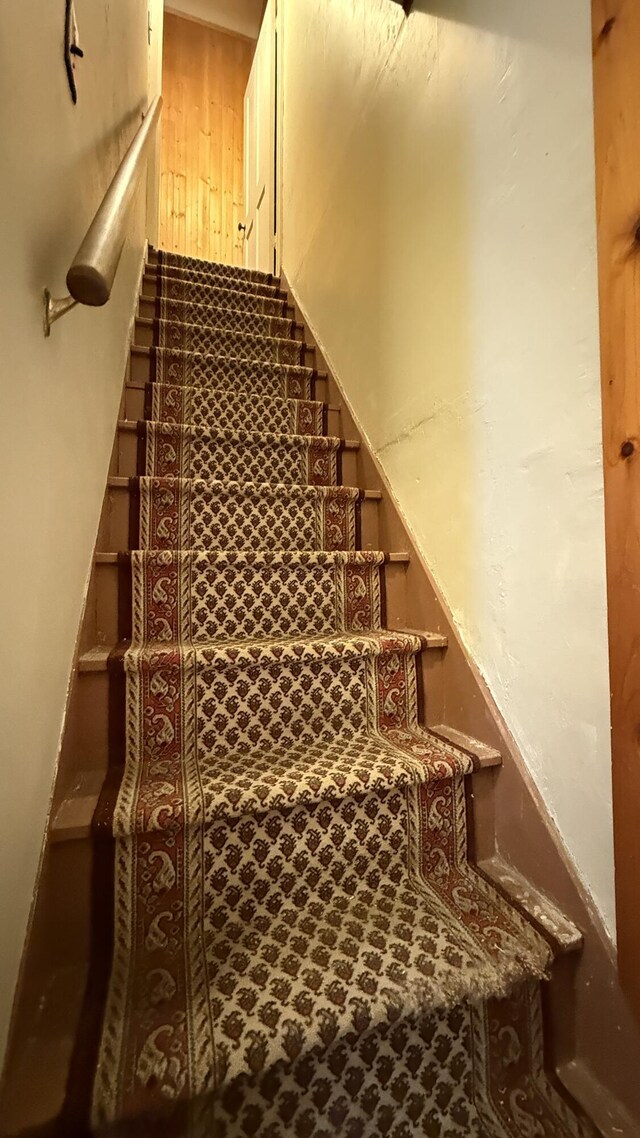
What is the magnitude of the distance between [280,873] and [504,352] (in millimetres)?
1056

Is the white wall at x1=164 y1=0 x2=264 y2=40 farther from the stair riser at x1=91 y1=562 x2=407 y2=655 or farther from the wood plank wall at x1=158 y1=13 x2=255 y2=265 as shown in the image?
the stair riser at x1=91 y1=562 x2=407 y2=655

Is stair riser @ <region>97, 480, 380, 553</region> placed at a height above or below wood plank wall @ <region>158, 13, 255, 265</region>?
below

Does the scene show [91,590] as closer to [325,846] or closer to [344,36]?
[325,846]

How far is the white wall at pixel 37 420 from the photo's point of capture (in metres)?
0.60

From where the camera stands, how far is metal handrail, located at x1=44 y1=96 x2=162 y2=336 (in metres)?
0.62

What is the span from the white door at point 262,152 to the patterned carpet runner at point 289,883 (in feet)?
9.73

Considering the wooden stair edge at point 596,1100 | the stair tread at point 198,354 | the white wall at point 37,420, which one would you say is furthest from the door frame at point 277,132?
the wooden stair edge at point 596,1100

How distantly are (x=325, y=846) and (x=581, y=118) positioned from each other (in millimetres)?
1279

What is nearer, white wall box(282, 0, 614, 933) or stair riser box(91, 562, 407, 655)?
white wall box(282, 0, 614, 933)

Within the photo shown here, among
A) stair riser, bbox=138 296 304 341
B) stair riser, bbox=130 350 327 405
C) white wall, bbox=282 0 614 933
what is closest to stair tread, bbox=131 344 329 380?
stair riser, bbox=130 350 327 405

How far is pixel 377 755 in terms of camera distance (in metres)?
1.01

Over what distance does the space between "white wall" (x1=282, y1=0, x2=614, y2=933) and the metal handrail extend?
27.6 inches

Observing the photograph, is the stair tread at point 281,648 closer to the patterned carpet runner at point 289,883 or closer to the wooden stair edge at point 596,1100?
the patterned carpet runner at point 289,883

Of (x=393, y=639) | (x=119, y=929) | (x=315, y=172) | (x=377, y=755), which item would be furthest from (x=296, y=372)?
(x=119, y=929)
